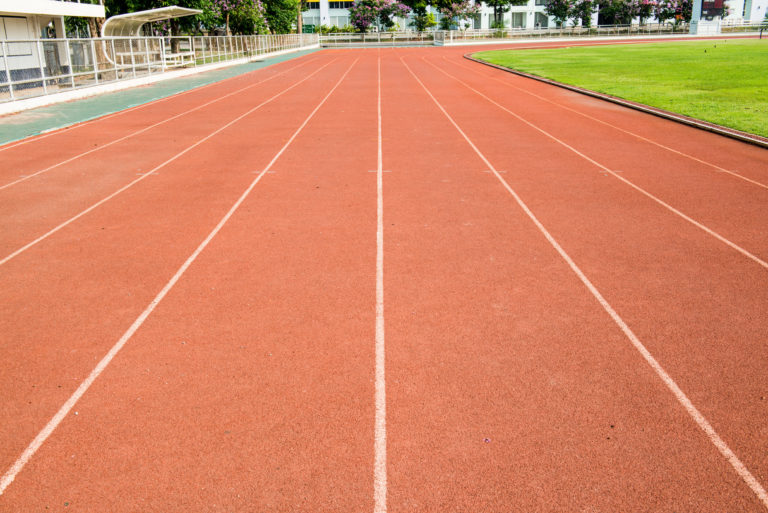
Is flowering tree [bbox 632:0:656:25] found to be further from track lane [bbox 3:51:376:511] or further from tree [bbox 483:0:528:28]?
track lane [bbox 3:51:376:511]

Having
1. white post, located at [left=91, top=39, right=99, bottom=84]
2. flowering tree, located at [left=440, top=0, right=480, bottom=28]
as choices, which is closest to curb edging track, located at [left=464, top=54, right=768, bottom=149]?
white post, located at [left=91, top=39, right=99, bottom=84]

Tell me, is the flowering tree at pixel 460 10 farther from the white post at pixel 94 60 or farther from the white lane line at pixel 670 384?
the white lane line at pixel 670 384

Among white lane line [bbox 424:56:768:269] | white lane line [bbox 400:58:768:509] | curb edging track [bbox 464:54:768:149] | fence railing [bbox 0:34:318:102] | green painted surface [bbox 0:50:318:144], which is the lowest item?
white lane line [bbox 400:58:768:509]

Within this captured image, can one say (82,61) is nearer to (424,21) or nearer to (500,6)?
(424,21)

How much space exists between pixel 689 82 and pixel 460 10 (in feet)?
188

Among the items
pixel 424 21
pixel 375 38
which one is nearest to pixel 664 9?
pixel 424 21

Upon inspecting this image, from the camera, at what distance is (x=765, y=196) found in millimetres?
8836

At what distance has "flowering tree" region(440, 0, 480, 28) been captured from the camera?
74688 millimetres

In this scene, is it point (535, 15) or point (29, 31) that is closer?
point (29, 31)

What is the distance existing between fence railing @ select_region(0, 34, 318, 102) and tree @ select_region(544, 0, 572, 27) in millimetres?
54139

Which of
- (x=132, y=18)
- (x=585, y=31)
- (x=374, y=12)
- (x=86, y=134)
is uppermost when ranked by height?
(x=374, y=12)

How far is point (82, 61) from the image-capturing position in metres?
22.4

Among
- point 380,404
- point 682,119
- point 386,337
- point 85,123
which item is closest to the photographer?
point 380,404

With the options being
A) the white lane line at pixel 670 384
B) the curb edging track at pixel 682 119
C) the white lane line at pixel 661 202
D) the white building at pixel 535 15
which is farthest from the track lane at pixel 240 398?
the white building at pixel 535 15
